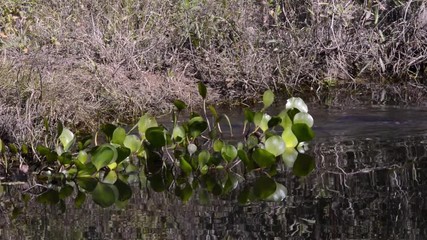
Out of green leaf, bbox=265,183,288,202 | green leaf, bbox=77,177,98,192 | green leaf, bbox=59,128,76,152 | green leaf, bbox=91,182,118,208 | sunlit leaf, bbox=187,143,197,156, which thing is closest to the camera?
green leaf, bbox=265,183,288,202

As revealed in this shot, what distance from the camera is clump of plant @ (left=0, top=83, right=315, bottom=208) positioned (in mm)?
6020

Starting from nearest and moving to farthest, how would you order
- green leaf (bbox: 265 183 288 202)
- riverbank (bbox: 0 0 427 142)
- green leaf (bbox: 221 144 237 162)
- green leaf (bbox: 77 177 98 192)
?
green leaf (bbox: 265 183 288 202), green leaf (bbox: 77 177 98 192), green leaf (bbox: 221 144 237 162), riverbank (bbox: 0 0 427 142)

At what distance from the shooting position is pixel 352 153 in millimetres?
6965

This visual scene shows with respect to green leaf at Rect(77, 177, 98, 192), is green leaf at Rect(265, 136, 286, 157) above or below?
above

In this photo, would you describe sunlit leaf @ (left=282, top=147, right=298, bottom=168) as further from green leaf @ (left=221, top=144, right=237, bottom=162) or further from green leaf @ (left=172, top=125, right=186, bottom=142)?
green leaf @ (left=172, top=125, right=186, bottom=142)

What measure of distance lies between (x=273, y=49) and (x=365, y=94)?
1.05 m

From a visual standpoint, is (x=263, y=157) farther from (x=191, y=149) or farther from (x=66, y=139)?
(x=66, y=139)

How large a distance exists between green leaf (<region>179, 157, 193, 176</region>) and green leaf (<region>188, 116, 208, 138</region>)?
1.30ft

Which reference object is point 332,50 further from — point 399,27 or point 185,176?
point 185,176

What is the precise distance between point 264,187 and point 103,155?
3.47 ft

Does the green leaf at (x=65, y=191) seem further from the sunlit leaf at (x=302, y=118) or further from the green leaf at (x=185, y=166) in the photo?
the sunlit leaf at (x=302, y=118)

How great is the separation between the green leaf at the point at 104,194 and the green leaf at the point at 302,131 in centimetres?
132

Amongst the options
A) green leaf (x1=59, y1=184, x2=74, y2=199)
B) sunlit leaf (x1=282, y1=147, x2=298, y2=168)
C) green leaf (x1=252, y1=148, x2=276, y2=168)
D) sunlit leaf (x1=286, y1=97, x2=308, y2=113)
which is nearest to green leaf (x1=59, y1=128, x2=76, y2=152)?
green leaf (x1=59, y1=184, x2=74, y2=199)

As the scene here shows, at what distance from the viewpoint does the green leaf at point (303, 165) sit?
20.9ft
